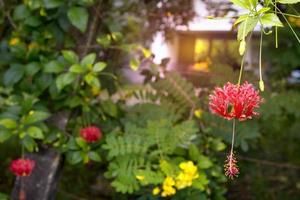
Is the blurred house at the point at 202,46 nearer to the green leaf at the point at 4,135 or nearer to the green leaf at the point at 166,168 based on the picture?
the green leaf at the point at 166,168

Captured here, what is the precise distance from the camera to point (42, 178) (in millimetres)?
2049

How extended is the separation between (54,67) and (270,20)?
113 cm

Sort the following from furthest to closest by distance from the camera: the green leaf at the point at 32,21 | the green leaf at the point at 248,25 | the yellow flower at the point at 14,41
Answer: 1. the yellow flower at the point at 14,41
2. the green leaf at the point at 32,21
3. the green leaf at the point at 248,25

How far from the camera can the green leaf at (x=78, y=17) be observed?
5.75ft

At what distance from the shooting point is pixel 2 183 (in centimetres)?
292

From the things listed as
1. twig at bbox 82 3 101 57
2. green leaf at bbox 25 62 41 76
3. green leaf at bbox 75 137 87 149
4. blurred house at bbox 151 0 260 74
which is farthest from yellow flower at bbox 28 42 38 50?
blurred house at bbox 151 0 260 74

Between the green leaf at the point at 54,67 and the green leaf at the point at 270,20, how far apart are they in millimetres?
1106

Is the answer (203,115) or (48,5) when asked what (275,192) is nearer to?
(203,115)

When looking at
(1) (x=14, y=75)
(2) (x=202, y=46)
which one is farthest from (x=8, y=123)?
(2) (x=202, y=46)

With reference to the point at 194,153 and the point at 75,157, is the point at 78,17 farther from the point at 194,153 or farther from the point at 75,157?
the point at 194,153

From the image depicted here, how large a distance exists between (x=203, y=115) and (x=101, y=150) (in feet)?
1.68

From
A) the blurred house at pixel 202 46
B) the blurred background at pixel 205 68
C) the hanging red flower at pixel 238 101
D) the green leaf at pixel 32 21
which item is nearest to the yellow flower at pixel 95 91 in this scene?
the blurred background at pixel 205 68

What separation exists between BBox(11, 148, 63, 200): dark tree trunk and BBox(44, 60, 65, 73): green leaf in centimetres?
43

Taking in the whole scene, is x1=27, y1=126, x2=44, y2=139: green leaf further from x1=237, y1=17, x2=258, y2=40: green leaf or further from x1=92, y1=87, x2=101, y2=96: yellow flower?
x1=237, y1=17, x2=258, y2=40: green leaf
